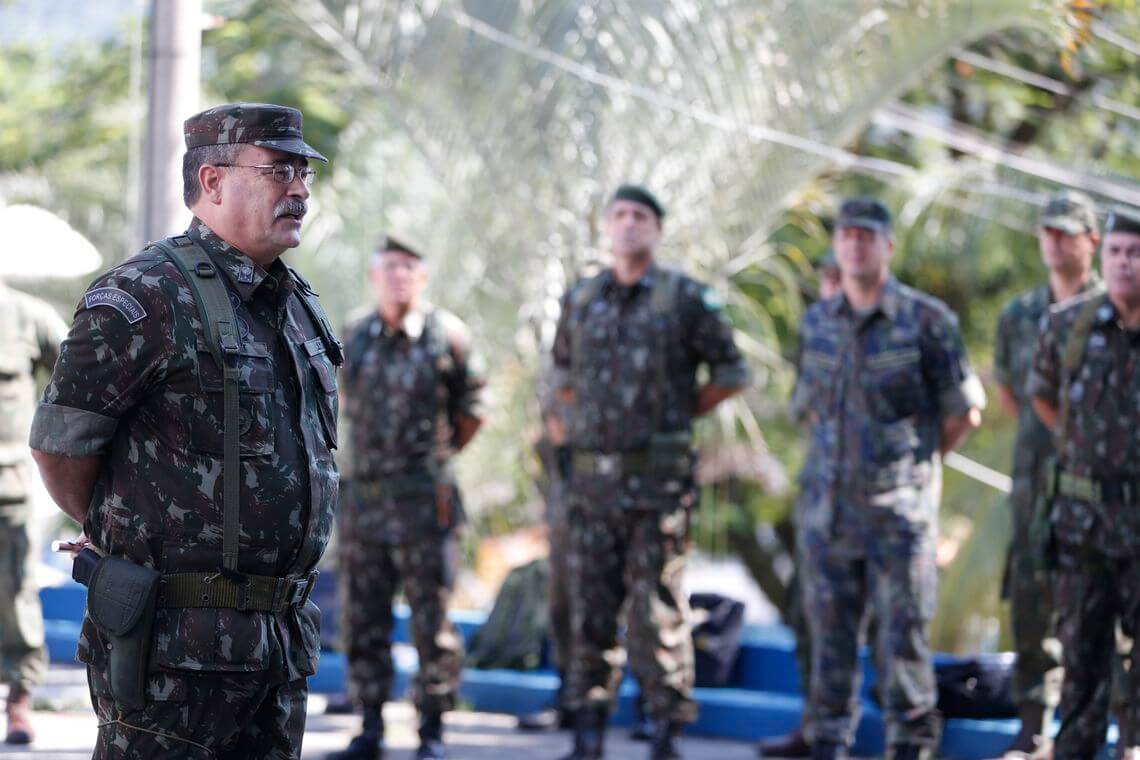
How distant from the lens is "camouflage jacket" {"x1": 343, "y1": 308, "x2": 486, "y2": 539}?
723cm

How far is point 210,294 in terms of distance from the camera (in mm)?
3789

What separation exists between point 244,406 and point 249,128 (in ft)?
2.04

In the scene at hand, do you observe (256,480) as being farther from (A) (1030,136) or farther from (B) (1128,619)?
(A) (1030,136)

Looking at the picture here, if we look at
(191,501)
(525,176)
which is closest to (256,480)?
(191,501)

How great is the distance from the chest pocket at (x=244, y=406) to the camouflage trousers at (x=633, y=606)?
3175 mm

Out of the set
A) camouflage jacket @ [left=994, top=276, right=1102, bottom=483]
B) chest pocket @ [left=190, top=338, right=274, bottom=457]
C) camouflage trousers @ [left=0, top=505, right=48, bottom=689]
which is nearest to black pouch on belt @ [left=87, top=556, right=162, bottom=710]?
chest pocket @ [left=190, top=338, right=274, bottom=457]

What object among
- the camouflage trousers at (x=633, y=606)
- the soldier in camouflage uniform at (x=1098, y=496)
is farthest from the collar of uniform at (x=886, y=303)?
the camouflage trousers at (x=633, y=606)

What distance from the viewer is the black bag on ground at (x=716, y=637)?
8.28 m

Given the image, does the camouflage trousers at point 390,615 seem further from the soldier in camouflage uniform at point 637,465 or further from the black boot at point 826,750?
the black boot at point 826,750

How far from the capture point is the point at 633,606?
22.6ft

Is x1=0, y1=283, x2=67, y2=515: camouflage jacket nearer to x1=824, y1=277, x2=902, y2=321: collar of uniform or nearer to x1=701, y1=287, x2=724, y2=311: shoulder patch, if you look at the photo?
x1=701, y1=287, x2=724, y2=311: shoulder patch

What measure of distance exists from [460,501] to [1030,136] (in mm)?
9561

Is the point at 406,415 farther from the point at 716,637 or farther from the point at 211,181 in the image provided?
the point at 211,181

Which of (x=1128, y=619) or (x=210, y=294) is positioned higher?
(x=210, y=294)
